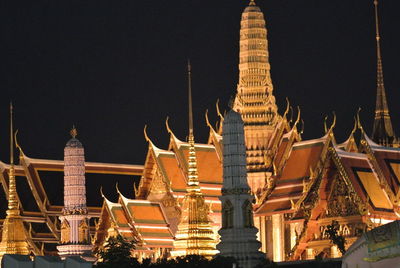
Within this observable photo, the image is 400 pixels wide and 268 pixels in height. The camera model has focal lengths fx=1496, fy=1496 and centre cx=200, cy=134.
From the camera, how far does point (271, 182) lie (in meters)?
41.5

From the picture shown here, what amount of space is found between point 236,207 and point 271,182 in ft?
26.5

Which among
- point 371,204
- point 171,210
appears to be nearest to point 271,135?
point 171,210

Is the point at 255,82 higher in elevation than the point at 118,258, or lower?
higher

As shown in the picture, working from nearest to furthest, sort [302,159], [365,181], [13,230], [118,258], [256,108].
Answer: [118,258], [365,181], [302,159], [256,108], [13,230]

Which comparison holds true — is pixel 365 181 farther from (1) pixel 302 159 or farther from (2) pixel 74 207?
A: (2) pixel 74 207

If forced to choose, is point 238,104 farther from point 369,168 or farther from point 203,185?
point 369,168

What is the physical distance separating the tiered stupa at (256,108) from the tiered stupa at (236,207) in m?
8.36

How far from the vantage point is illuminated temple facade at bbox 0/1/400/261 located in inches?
1458

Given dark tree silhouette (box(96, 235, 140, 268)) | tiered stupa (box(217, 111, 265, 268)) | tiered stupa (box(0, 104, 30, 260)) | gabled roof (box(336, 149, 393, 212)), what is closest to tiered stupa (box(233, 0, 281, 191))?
gabled roof (box(336, 149, 393, 212))

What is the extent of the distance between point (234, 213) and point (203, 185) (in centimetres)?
1056

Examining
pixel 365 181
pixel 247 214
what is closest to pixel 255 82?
pixel 365 181

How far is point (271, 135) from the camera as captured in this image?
140ft

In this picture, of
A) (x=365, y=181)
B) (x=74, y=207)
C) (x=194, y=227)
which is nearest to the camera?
(x=365, y=181)

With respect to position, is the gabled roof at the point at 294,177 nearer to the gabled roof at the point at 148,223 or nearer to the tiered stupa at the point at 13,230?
the gabled roof at the point at 148,223
